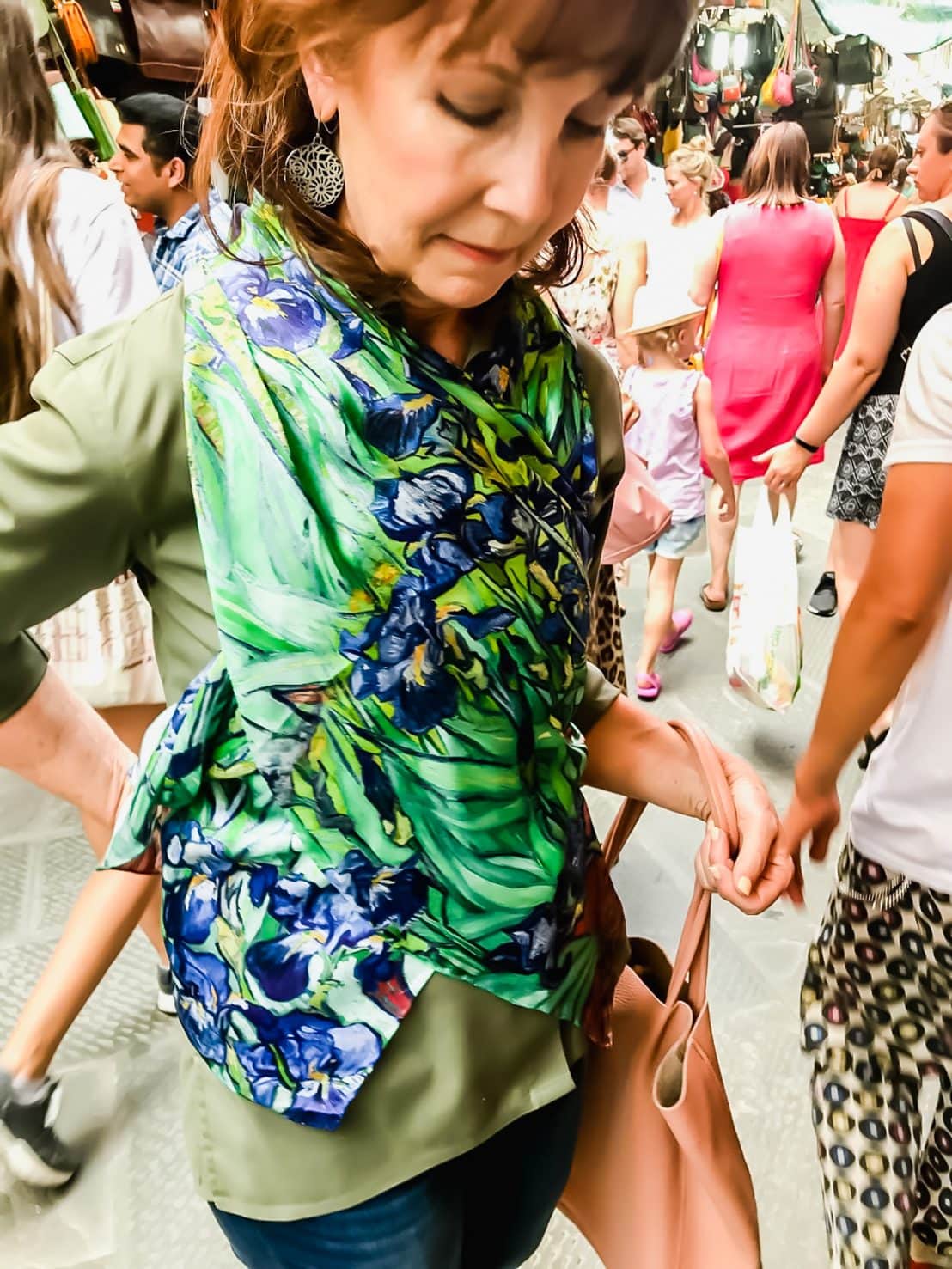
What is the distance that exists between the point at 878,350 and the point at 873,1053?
1.81 m

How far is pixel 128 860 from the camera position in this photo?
2.30ft

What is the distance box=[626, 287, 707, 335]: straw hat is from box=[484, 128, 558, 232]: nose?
2.43 meters

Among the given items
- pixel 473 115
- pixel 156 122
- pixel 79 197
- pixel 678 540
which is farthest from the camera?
pixel 678 540

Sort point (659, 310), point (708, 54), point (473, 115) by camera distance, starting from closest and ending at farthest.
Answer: point (473, 115) < point (659, 310) < point (708, 54)

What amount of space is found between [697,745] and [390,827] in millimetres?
302

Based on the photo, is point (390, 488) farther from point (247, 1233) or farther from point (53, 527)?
point (247, 1233)

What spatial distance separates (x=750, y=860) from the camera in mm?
755

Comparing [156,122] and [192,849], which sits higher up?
[156,122]

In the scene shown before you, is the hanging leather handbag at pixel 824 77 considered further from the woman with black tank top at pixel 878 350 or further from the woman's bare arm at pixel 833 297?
the woman with black tank top at pixel 878 350

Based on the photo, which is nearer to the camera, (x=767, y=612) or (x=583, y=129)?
(x=583, y=129)

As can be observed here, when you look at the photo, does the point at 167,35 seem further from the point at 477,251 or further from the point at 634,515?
the point at 477,251

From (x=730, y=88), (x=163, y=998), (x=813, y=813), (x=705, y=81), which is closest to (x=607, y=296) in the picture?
(x=813, y=813)

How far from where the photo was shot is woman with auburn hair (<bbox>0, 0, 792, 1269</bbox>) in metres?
0.56

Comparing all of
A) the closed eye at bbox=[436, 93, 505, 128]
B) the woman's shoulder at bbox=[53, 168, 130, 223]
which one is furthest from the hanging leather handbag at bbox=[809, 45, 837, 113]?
the closed eye at bbox=[436, 93, 505, 128]
